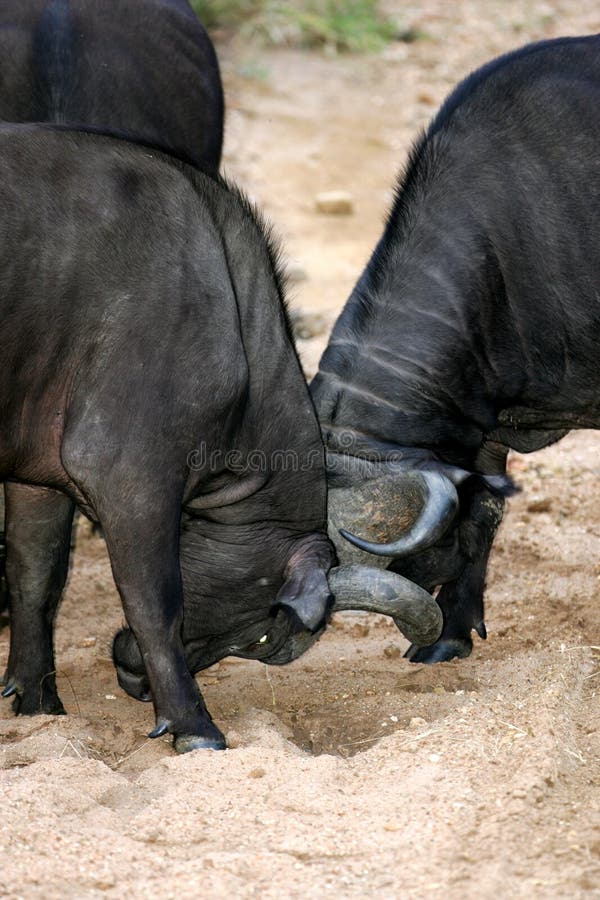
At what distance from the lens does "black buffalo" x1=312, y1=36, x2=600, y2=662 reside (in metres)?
5.64

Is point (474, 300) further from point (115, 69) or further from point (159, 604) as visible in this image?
point (115, 69)

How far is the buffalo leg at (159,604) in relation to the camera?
4879 millimetres

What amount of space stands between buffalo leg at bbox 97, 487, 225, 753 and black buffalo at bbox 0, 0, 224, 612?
1.38 m

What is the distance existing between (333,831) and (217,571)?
1.51 m

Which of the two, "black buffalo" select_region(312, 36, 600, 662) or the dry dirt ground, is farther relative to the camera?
"black buffalo" select_region(312, 36, 600, 662)

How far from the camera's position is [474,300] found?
5.75m

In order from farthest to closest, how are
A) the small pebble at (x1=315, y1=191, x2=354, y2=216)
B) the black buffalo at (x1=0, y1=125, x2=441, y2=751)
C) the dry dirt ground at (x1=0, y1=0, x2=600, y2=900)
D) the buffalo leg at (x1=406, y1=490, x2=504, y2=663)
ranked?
1. the small pebble at (x1=315, y1=191, x2=354, y2=216)
2. the buffalo leg at (x1=406, y1=490, x2=504, y2=663)
3. the black buffalo at (x1=0, y1=125, x2=441, y2=751)
4. the dry dirt ground at (x1=0, y1=0, x2=600, y2=900)

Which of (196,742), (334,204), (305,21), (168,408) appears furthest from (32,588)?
(305,21)

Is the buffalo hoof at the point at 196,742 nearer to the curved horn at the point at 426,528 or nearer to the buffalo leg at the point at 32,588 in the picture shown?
the buffalo leg at the point at 32,588

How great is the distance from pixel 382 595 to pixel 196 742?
90 cm

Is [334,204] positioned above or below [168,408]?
below

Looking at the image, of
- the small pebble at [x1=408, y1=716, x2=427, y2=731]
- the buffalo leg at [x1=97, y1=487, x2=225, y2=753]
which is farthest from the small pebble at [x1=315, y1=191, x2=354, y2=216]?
the small pebble at [x1=408, y1=716, x2=427, y2=731]

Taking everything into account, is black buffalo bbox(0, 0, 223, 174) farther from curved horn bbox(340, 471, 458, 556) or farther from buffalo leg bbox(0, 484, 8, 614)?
curved horn bbox(340, 471, 458, 556)

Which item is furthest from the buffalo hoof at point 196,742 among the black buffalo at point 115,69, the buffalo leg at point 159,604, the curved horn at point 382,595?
the black buffalo at point 115,69
